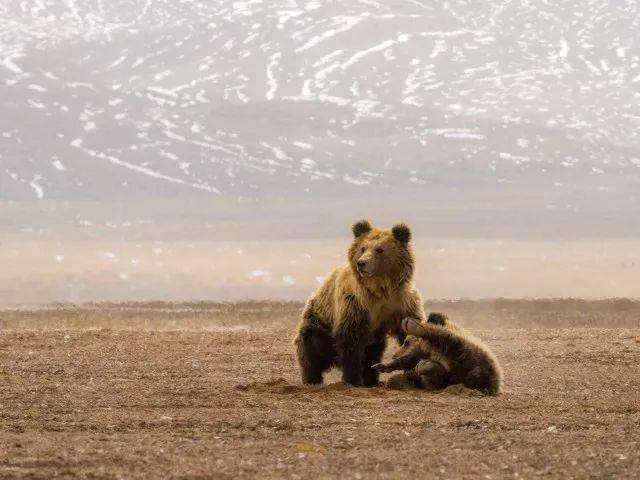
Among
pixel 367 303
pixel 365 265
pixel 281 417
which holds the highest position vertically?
pixel 365 265

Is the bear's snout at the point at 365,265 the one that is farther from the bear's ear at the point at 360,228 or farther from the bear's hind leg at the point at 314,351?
the bear's hind leg at the point at 314,351

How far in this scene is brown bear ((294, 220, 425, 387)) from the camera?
12133 millimetres

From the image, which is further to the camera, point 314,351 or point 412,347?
point 314,351

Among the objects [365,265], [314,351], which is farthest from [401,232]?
[314,351]

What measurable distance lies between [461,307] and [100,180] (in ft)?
523

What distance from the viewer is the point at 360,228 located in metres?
12.5

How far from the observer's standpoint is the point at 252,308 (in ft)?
97.9

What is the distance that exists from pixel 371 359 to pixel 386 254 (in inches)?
49.7

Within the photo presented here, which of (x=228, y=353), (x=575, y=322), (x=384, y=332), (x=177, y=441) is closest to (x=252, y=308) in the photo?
(x=575, y=322)

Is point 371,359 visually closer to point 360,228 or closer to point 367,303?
point 367,303

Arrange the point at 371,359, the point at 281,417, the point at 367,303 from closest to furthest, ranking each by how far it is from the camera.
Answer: the point at 281,417 → the point at 367,303 → the point at 371,359

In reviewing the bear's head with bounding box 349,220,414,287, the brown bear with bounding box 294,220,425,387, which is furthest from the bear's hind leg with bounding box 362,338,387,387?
the bear's head with bounding box 349,220,414,287

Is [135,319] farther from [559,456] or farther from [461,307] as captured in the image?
[559,456]

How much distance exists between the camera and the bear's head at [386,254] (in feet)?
39.5
